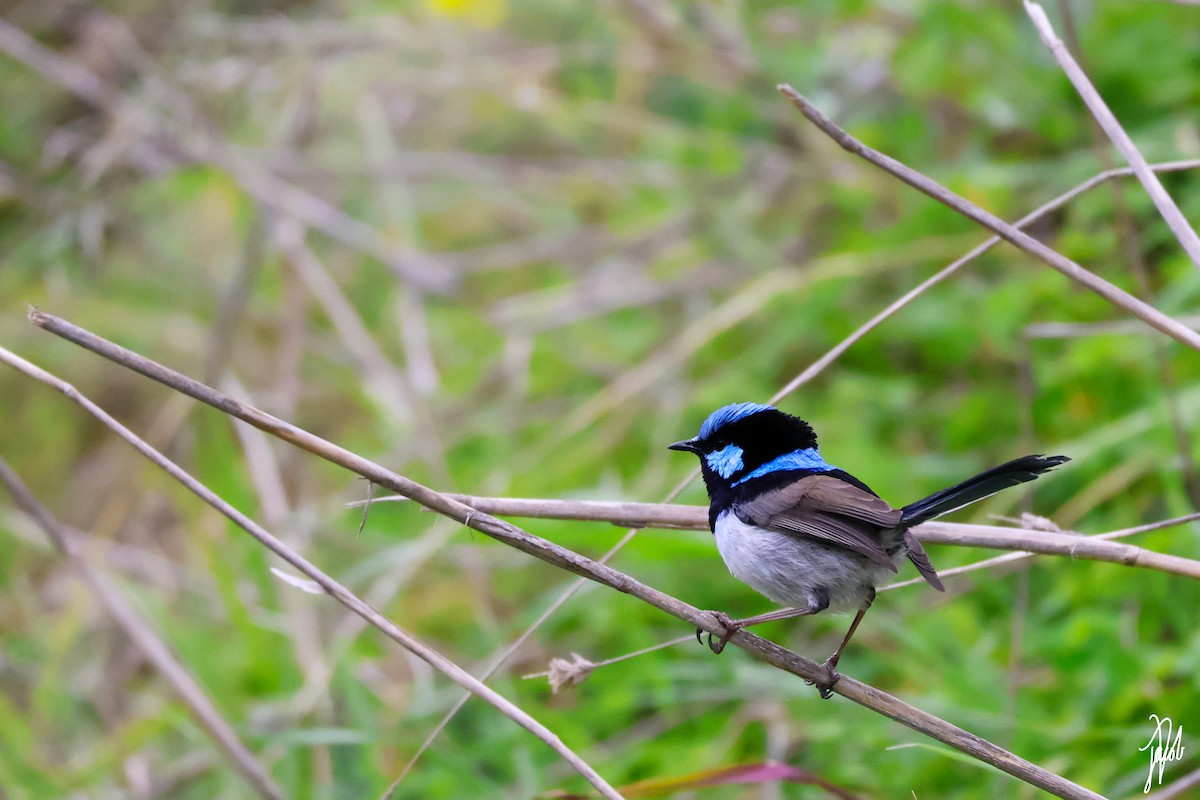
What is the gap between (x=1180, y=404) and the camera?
3059mm

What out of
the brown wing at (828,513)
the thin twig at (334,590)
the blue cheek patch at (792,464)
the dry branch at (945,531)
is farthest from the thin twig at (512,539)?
the blue cheek patch at (792,464)

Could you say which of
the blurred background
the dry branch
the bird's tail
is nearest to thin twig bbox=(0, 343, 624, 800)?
the dry branch

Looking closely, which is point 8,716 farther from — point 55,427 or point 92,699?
point 55,427

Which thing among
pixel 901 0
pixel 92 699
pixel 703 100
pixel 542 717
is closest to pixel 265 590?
pixel 92 699

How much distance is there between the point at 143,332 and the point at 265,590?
1879 millimetres

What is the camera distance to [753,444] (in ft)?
8.20

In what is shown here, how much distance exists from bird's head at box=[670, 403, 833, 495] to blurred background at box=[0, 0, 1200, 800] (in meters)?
0.54

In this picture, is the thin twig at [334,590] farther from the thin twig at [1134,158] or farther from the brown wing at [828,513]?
the thin twig at [1134,158]

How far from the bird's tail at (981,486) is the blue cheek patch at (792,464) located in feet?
1.39

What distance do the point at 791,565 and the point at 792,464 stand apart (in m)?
0.35

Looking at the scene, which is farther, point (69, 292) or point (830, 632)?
point (69, 292)

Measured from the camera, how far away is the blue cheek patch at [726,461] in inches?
98.2

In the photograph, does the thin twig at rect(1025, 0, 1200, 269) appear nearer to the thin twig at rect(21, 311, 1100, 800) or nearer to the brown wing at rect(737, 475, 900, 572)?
the brown wing at rect(737, 475, 900, 572)

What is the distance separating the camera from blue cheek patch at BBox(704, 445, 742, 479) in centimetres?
249
